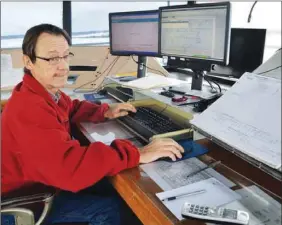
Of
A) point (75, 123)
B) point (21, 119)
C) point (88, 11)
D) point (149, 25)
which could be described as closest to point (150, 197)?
point (21, 119)

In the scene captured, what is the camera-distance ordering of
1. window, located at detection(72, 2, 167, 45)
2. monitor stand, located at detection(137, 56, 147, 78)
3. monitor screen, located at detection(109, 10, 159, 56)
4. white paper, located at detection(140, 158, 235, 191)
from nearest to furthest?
white paper, located at detection(140, 158, 235, 191)
monitor screen, located at detection(109, 10, 159, 56)
monitor stand, located at detection(137, 56, 147, 78)
window, located at detection(72, 2, 167, 45)

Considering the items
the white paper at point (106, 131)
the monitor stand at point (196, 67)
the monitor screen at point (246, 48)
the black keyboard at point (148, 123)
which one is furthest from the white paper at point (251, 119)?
the monitor screen at point (246, 48)

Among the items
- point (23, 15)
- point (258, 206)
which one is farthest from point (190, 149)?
point (23, 15)

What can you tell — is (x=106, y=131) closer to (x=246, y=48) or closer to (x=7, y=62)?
(x=246, y=48)

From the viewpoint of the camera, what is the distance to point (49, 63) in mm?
1253

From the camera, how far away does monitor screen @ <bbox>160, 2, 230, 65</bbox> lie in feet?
4.72

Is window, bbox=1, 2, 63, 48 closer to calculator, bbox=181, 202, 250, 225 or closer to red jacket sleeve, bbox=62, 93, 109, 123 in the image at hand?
red jacket sleeve, bbox=62, 93, 109, 123

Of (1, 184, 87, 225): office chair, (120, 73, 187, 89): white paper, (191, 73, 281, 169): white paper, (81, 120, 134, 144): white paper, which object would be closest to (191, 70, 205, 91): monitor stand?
(120, 73, 187, 89): white paper

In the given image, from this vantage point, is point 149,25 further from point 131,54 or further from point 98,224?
point 98,224

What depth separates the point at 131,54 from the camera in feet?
6.96

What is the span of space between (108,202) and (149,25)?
1113mm

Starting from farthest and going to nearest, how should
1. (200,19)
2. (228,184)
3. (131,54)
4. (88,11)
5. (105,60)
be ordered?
(88,11) < (105,60) < (131,54) < (200,19) < (228,184)

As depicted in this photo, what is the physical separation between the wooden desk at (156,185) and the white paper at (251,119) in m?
0.16

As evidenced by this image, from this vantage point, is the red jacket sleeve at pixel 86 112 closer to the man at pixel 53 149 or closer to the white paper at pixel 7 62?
the man at pixel 53 149
